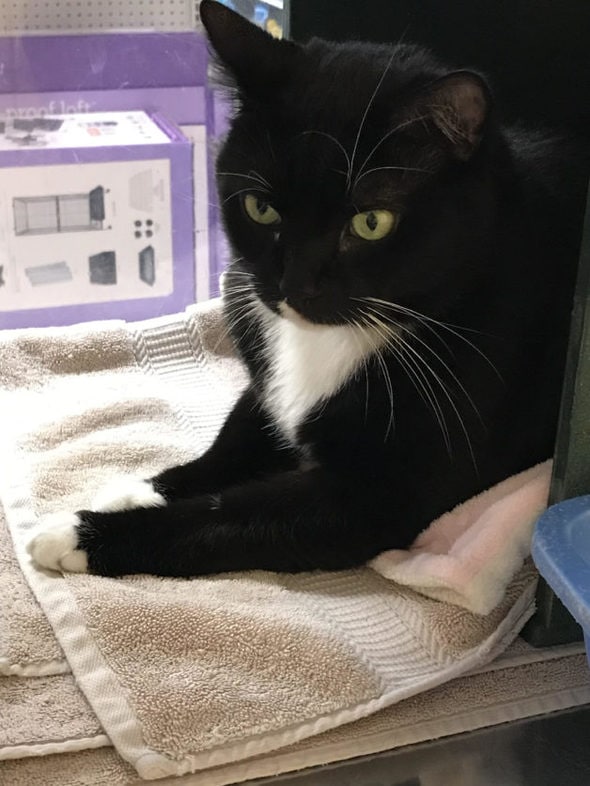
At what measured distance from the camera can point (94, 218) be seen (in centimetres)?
186

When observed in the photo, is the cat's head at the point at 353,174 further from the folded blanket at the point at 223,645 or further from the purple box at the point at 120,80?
the purple box at the point at 120,80

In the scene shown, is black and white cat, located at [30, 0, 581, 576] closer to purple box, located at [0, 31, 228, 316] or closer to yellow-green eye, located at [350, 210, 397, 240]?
yellow-green eye, located at [350, 210, 397, 240]

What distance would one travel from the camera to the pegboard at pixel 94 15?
172 cm

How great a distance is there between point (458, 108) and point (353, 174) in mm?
106

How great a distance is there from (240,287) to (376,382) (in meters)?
0.22

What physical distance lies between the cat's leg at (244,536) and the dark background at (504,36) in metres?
0.55

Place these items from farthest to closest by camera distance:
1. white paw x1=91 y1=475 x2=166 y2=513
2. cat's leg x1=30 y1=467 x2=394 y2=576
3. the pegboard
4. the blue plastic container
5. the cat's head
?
the pegboard < white paw x1=91 y1=475 x2=166 y2=513 < cat's leg x1=30 y1=467 x2=394 y2=576 < the cat's head < the blue plastic container

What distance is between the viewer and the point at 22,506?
45.4 inches

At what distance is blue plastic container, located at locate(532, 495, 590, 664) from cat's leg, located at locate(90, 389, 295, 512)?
0.39 m

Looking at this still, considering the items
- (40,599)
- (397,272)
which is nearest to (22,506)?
(40,599)

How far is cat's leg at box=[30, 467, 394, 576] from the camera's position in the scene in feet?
3.26

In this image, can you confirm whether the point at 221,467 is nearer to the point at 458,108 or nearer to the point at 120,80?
the point at 458,108

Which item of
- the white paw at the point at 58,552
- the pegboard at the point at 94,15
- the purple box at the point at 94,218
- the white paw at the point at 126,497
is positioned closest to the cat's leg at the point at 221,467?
the white paw at the point at 126,497

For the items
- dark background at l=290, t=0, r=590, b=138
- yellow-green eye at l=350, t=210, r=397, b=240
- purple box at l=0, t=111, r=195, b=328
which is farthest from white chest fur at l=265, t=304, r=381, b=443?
purple box at l=0, t=111, r=195, b=328
